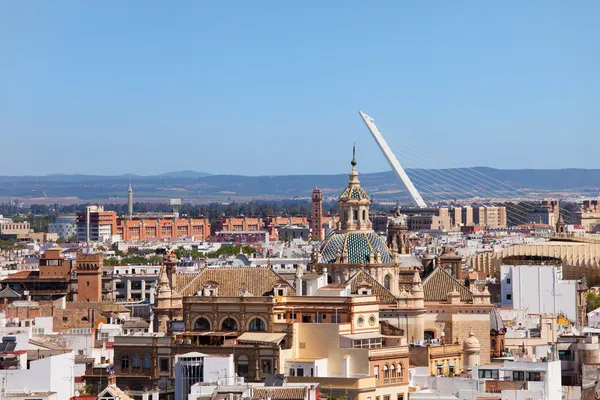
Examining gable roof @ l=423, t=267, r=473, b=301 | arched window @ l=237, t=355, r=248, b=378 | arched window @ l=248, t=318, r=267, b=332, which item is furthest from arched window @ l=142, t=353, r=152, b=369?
gable roof @ l=423, t=267, r=473, b=301

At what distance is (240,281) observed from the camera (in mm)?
57344

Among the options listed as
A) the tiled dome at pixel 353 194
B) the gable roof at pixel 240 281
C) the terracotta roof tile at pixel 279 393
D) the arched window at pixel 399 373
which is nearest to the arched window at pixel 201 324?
the gable roof at pixel 240 281

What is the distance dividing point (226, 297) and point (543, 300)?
111 ft

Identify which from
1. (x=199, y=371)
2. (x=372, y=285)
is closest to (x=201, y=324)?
(x=199, y=371)

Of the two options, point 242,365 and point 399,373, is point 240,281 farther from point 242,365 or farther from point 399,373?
point 399,373

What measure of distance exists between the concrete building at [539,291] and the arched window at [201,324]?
1235 inches

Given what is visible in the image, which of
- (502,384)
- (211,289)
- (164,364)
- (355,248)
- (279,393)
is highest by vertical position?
(355,248)

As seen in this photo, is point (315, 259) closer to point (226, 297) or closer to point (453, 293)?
point (453, 293)

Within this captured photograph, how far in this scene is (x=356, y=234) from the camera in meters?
63.9

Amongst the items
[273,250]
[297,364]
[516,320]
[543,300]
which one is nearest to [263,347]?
[297,364]

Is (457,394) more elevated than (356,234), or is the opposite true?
(356,234)

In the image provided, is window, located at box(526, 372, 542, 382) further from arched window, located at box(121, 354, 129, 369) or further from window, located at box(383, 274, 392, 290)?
window, located at box(383, 274, 392, 290)

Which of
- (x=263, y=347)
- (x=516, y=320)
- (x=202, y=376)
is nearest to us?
(x=202, y=376)

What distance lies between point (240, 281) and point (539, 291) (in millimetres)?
31486
